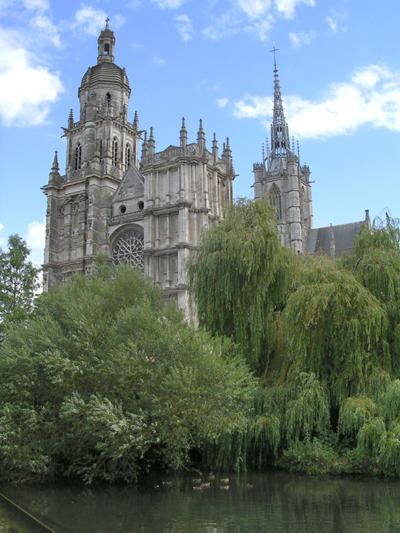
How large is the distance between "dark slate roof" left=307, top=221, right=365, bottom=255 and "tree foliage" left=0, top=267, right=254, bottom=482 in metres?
39.2

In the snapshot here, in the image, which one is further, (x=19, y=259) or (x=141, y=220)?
(x=141, y=220)

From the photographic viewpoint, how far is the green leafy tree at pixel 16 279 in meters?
25.0

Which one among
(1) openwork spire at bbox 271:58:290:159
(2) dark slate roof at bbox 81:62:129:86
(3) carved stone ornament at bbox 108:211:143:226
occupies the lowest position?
(3) carved stone ornament at bbox 108:211:143:226

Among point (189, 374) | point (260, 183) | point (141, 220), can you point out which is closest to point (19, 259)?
point (141, 220)

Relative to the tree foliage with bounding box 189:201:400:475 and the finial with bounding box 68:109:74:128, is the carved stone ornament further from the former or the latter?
the tree foliage with bounding box 189:201:400:475

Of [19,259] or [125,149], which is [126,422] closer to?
[19,259]

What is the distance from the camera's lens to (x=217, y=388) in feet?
43.6

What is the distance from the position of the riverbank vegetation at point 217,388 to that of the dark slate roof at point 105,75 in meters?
32.5

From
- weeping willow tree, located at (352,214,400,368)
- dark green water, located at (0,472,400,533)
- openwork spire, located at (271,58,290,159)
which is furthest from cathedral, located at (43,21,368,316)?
openwork spire, located at (271,58,290,159)

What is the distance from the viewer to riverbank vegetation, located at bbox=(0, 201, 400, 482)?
12891 mm

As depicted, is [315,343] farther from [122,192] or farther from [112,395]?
[122,192]

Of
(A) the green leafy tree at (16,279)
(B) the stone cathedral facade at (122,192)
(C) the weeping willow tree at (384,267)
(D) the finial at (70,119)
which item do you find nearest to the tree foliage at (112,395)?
(C) the weeping willow tree at (384,267)

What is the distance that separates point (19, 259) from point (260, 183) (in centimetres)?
4117

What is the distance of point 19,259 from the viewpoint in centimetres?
Result: 2634
